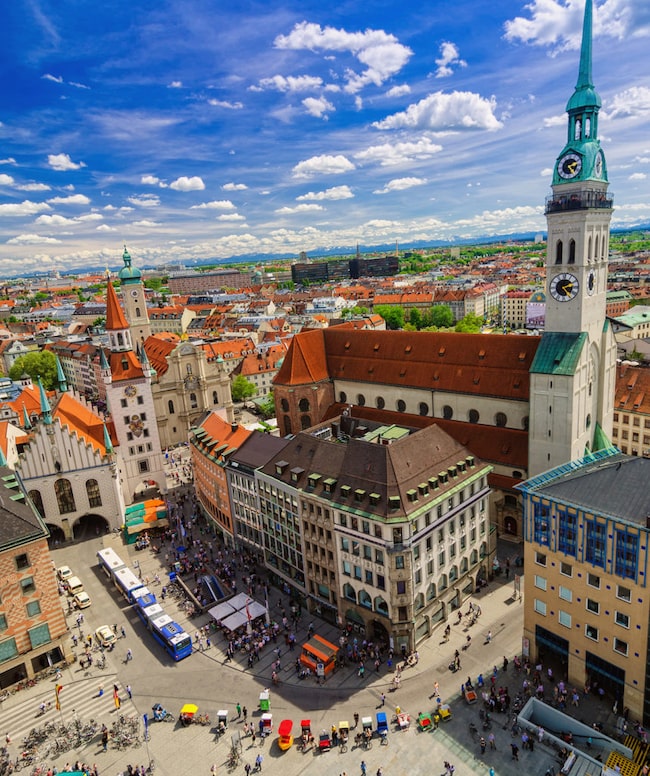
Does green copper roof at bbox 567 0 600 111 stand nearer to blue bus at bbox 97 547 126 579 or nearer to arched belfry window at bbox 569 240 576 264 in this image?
arched belfry window at bbox 569 240 576 264

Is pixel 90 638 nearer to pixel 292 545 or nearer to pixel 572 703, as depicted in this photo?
pixel 292 545

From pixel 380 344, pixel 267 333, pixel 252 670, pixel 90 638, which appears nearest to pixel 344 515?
pixel 252 670

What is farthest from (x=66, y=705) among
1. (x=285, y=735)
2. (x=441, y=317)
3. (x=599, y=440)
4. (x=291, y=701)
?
(x=441, y=317)

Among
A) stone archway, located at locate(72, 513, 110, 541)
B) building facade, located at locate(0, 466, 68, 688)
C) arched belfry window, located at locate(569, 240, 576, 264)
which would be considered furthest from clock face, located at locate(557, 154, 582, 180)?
stone archway, located at locate(72, 513, 110, 541)

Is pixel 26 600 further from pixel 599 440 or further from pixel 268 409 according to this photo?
pixel 268 409

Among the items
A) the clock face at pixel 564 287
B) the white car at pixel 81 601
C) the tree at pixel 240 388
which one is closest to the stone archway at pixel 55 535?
the white car at pixel 81 601

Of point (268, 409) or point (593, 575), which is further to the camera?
point (268, 409)

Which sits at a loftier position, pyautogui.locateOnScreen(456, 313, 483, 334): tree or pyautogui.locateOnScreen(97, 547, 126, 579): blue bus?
pyautogui.locateOnScreen(456, 313, 483, 334): tree
